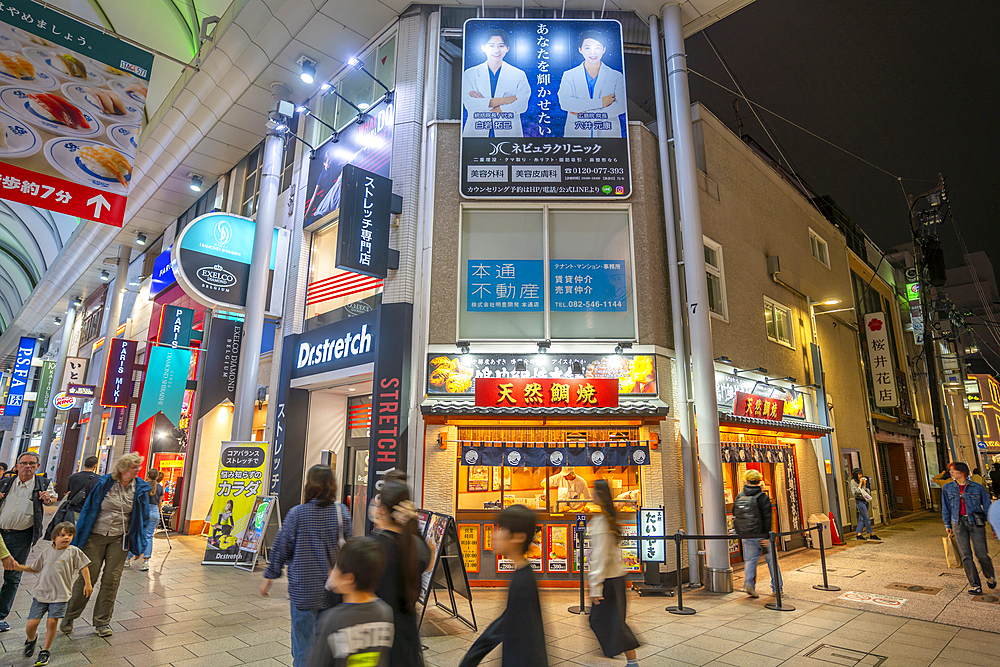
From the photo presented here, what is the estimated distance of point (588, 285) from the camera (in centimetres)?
1065

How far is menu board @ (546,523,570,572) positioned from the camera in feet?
31.2

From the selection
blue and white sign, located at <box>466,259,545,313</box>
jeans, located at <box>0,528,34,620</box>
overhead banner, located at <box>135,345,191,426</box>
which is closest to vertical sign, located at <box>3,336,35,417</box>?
overhead banner, located at <box>135,345,191,426</box>

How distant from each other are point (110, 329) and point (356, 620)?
95.1ft

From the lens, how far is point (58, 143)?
8.13 meters

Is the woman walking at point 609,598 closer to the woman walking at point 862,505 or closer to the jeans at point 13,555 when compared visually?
the jeans at point 13,555

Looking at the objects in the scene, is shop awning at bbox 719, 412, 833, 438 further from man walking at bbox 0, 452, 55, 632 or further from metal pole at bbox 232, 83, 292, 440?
man walking at bbox 0, 452, 55, 632

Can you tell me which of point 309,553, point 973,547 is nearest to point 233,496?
point 309,553

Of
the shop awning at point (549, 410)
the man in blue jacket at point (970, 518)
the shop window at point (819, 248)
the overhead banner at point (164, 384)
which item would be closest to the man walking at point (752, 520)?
the shop awning at point (549, 410)

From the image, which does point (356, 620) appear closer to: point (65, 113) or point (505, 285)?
point (505, 285)

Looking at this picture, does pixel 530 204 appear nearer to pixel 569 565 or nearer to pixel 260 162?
pixel 569 565

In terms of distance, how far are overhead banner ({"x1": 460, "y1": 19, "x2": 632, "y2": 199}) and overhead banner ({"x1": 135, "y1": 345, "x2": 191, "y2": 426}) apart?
37.0 ft

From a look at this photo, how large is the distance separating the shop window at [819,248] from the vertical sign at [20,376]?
1723 inches

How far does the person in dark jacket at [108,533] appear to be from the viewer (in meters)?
6.27

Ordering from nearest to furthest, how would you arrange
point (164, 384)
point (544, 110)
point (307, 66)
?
point (544, 110)
point (307, 66)
point (164, 384)
